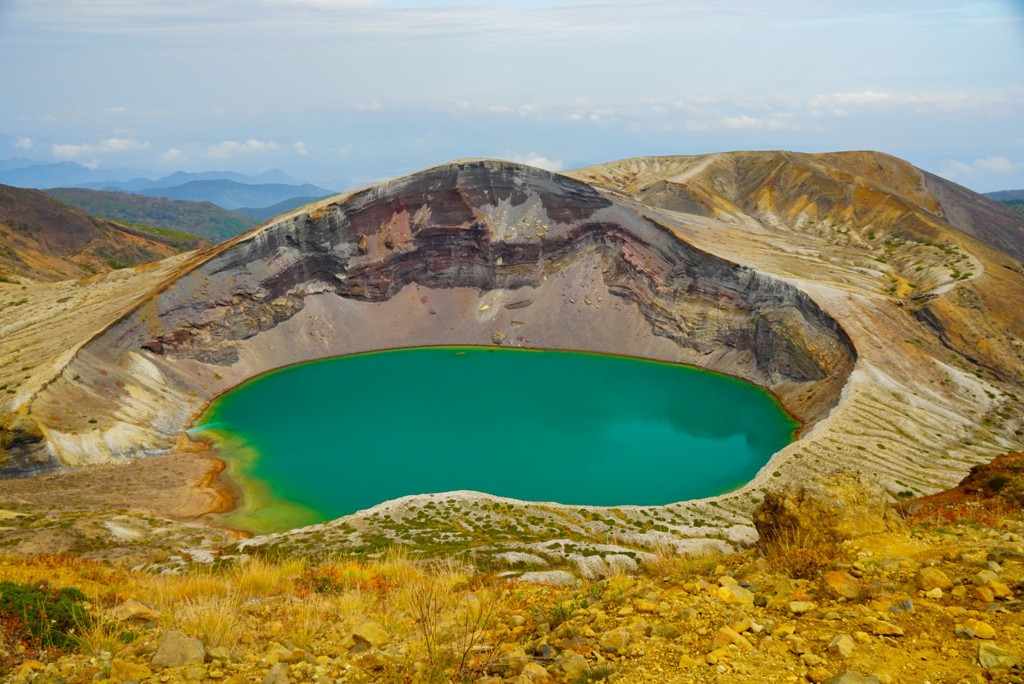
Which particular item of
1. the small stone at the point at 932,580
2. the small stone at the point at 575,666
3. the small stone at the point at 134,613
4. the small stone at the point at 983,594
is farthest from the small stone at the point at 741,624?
the small stone at the point at 134,613

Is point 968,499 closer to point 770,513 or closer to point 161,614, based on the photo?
point 770,513

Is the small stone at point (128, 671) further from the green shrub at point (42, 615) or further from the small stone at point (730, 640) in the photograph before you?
the small stone at point (730, 640)

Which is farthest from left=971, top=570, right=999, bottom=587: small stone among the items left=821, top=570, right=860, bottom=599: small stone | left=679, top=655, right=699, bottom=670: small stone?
left=679, top=655, right=699, bottom=670: small stone

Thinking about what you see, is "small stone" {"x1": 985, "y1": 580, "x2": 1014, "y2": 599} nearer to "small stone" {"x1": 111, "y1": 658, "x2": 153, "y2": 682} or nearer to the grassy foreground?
the grassy foreground

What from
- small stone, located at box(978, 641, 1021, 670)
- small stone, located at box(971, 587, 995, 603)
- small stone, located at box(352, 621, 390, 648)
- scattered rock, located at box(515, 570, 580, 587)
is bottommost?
scattered rock, located at box(515, 570, 580, 587)

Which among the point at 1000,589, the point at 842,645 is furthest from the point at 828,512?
the point at 842,645

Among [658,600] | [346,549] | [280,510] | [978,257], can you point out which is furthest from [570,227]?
[658,600]
